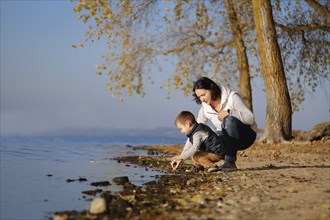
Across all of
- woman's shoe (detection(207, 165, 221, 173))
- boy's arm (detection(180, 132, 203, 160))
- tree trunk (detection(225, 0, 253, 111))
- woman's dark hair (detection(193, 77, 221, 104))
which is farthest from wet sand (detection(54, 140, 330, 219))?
tree trunk (detection(225, 0, 253, 111))

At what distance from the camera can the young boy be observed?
22.3 feet

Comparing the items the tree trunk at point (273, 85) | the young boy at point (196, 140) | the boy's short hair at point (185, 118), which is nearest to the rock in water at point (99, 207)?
the young boy at point (196, 140)

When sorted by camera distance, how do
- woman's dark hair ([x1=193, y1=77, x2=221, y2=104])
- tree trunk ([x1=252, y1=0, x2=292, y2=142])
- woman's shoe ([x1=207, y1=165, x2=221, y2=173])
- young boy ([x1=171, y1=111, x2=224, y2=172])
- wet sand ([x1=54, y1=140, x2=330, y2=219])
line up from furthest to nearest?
tree trunk ([x1=252, y1=0, x2=292, y2=142])
woman's shoe ([x1=207, y1=165, x2=221, y2=173])
young boy ([x1=171, y1=111, x2=224, y2=172])
woman's dark hair ([x1=193, y1=77, x2=221, y2=104])
wet sand ([x1=54, y1=140, x2=330, y2=219])

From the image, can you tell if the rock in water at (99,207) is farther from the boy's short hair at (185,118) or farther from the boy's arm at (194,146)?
the boy's short hair at (185,118)

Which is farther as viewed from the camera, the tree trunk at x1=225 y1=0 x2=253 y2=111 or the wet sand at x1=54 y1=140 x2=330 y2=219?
the tree trunk at x1=225 y1=0 x2=253 y2=111

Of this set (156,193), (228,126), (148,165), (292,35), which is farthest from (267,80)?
(156,193)

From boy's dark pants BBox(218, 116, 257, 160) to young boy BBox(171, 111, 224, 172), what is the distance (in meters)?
0.11

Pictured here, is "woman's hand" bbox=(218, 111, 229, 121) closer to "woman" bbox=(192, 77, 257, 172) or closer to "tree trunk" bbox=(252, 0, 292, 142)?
"woman" bbox=(192, 77, 257, 172)

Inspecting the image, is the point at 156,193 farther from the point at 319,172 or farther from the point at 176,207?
the point at 319,172

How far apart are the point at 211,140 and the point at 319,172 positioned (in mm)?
1989

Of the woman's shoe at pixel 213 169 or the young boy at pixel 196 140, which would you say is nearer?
the young boy at pixel 196 140

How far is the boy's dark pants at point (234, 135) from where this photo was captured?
6.83 m

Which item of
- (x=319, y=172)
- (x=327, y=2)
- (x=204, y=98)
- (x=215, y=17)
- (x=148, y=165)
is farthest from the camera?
(x=215, y=17)

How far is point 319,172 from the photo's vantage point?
24.4 feet
